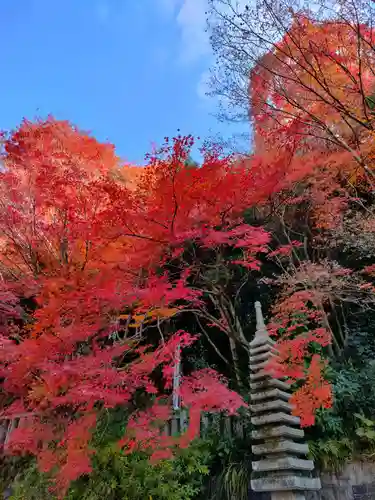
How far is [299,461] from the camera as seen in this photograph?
16.7 ft

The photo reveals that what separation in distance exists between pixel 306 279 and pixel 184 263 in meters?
3.24

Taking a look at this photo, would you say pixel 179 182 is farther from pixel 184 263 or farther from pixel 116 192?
pixel 184 263

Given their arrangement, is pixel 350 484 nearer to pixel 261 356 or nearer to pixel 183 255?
pixel 261 356

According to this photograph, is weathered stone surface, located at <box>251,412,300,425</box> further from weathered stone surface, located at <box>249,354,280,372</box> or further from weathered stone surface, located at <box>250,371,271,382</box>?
weathered stone surface, located at <box>249,354,280,372</box>

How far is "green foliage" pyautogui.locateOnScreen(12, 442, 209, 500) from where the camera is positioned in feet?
21.3

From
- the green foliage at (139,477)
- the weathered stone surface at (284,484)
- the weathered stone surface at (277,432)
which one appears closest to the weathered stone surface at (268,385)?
the weathered stone surface at (277,432)

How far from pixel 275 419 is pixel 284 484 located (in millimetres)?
797

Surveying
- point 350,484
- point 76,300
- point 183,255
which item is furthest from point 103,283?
point 350,484

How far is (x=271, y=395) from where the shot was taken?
222 inches

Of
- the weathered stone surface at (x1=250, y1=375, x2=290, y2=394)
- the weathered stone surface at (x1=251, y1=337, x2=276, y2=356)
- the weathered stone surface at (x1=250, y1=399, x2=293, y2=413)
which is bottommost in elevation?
the weathered stone surface at (x1=250, y1=399, x2=293, y2=413)

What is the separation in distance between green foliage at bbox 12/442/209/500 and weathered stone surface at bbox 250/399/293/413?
2046mm

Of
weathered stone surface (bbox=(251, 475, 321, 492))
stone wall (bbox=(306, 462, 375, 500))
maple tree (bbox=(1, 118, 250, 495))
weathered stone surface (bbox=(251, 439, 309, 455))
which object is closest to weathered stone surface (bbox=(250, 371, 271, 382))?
weathered stone surface (bbox=(251, 439, 309, 455))

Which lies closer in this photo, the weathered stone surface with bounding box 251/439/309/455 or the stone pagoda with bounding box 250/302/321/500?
the stone pagoda with bounding box 250/302/321/500

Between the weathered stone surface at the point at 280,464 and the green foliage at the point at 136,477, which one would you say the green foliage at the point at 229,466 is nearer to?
the green foliage at the point at 136,477
